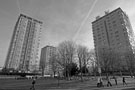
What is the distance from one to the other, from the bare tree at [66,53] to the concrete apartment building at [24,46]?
5410cm

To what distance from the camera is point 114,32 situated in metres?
80.9

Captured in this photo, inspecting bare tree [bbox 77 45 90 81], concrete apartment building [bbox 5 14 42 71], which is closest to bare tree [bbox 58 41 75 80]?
bare tree [bbox 77 45 90 81]

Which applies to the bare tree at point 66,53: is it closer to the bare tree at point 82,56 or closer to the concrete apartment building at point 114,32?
the bare tree at point 82,56

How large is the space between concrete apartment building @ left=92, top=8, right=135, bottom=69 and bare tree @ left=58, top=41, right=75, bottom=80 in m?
35.9

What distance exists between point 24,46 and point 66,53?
66.0m

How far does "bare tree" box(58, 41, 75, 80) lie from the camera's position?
3819cm

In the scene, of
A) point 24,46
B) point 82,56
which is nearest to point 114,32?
point 82,56

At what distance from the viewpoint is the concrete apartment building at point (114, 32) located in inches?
2908

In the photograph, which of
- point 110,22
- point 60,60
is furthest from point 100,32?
point 60,60

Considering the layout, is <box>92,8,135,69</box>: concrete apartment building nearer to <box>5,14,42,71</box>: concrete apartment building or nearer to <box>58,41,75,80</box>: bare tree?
<box>58,41,75,80</box>: bare tree

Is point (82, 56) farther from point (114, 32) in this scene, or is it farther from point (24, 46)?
point (24, 46)

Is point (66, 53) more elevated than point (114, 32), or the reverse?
point (114, 32)

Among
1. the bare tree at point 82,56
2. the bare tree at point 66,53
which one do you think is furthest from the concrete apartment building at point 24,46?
the bare tree at point 82,56

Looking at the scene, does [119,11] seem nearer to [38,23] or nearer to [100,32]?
[100,32]
